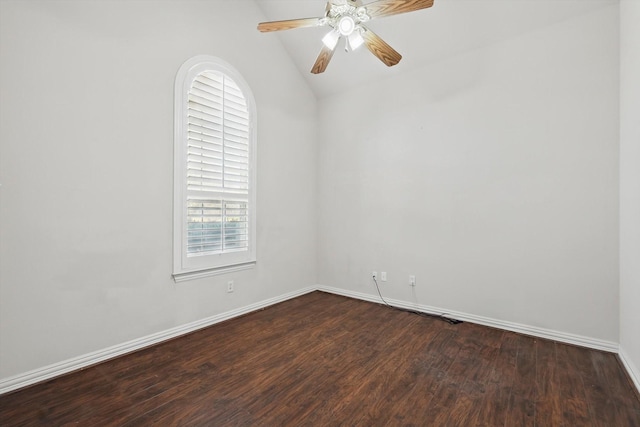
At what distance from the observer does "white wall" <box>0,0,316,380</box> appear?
6.41 ft

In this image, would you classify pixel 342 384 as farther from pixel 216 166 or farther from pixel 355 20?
pixel 355 20

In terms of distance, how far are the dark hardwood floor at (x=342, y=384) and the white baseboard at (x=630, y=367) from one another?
57mm

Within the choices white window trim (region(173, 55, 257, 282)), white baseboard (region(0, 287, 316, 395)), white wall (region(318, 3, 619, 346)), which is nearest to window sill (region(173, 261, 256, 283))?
white window trim (region(173, 55, 257, 282))

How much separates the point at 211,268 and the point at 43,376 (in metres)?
1.41

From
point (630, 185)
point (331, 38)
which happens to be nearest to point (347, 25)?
point (331, 38)

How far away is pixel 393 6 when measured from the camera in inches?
83.3

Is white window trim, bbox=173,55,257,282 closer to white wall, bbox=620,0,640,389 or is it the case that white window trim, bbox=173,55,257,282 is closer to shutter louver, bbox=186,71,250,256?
shutter louver, bbox=186,71,250,256

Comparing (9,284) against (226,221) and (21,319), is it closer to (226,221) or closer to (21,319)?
(21,319)

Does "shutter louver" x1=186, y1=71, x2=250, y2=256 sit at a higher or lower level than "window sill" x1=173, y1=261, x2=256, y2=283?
higher

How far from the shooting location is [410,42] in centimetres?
328

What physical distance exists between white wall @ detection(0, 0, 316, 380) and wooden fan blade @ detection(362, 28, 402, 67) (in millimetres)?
1596

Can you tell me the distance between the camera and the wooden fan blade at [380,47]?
94.8 inches

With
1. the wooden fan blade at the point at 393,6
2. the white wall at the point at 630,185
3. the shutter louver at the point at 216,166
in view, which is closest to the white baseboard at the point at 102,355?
the shutter louver at the point at 216,166

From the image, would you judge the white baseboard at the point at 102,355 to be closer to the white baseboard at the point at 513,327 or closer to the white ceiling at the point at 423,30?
the white baseboard at the point at 513,327
